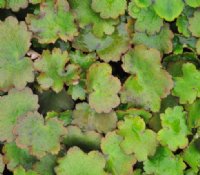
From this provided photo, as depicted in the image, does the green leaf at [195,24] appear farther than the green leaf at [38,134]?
Yes

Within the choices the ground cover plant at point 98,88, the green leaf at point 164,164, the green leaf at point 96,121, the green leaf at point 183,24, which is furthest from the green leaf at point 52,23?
the green leaf at point 164,164

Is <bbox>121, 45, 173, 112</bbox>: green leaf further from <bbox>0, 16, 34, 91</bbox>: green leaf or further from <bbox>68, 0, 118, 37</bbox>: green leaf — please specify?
<bbox>0, 16, 34, 91</bbox>: green leaf

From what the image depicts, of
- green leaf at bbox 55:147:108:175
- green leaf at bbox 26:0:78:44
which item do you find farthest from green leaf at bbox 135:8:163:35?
green leaf at bbox 55:147:108:175

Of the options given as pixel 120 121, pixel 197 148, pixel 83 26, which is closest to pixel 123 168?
pixel 120 121

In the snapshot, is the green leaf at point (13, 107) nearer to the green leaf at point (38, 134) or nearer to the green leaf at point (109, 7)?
the green leaf at point (38, 134)

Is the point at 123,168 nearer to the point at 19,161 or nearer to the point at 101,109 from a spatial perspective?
the point at 101,109

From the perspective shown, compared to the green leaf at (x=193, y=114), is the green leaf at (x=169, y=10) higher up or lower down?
higher up
